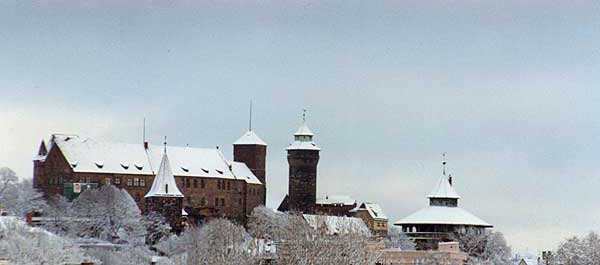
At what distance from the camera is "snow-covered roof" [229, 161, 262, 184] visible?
14112 cm

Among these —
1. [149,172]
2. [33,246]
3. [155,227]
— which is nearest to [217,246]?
[33,246]

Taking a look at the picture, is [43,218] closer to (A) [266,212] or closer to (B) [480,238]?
(A) [266,212]

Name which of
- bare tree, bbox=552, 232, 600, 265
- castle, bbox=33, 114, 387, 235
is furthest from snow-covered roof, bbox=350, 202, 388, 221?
bare tree, bbox=552, 232, 600, 265

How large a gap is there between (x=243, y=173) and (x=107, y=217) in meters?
23.6

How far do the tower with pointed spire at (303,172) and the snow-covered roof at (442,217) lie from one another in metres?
17.3

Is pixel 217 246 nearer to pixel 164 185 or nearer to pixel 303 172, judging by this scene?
pixel 164 185

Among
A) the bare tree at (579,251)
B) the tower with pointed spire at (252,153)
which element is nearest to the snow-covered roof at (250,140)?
the tower with pointed spire at (252,153)

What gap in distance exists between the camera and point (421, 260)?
383 ft

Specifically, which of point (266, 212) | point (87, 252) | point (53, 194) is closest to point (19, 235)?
point (87, 252)

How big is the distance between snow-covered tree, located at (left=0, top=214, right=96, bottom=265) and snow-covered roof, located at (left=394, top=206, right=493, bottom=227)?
3071 cm

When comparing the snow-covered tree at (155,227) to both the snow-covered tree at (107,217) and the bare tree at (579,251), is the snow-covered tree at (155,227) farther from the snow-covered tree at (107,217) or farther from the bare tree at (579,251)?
the bare tree at (579,251)

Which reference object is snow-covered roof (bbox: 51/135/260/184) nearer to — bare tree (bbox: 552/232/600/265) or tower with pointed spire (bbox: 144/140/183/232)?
tower with pointed spire (bbox: 144/140/183/232)

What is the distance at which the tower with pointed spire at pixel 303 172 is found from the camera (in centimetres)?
14550

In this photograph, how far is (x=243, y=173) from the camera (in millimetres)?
142250
